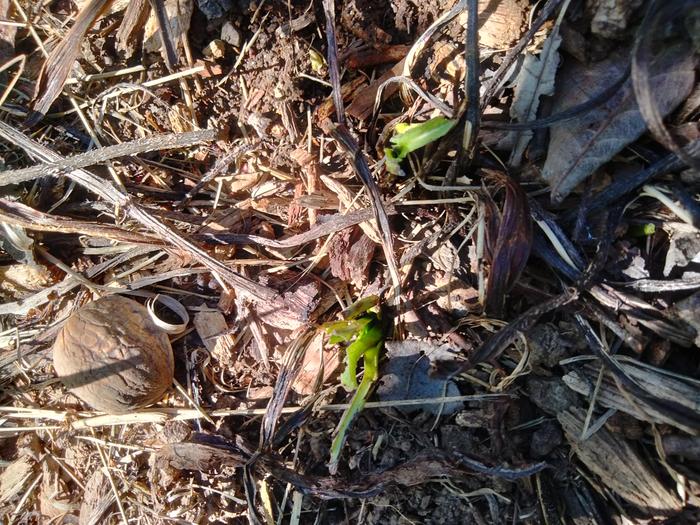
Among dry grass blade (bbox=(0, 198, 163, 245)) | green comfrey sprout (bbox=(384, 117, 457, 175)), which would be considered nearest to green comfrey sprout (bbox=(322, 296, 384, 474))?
green comfrey sprout (bbox=(384, 117, 457, 175))

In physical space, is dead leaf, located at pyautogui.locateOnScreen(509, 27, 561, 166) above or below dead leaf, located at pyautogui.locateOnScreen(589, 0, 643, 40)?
below

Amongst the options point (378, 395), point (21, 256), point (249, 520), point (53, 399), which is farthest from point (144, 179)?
point (249, 520)

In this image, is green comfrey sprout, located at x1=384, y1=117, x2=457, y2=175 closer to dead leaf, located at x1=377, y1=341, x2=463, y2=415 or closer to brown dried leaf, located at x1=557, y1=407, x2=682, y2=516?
dead leaf, located at x1=377, y1=341, x2=463, y2=415

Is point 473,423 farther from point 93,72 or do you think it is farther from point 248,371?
point 93,72

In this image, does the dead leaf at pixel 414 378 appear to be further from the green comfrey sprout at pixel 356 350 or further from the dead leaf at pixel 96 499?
the dead leaf at pixel 96 499

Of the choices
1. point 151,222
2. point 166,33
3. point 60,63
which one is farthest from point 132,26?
point 151,222

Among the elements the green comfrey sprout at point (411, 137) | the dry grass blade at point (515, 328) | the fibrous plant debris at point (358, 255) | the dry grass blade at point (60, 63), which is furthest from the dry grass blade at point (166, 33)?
the dry grass blade at point (515, 328)
